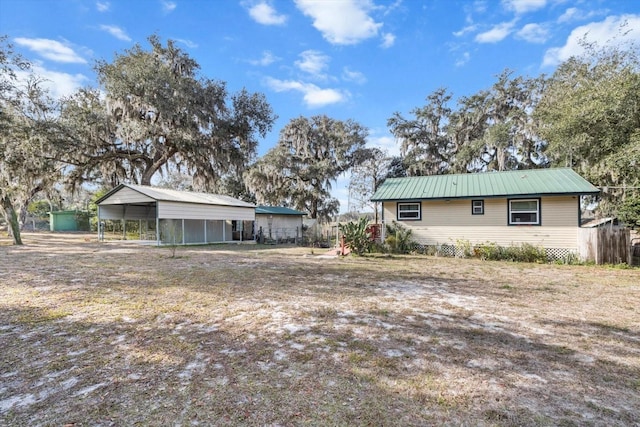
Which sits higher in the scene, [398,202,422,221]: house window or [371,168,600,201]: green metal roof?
[371,168,600,201]: green metal roof

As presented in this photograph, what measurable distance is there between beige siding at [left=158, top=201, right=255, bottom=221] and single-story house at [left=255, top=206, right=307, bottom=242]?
1.06 meters

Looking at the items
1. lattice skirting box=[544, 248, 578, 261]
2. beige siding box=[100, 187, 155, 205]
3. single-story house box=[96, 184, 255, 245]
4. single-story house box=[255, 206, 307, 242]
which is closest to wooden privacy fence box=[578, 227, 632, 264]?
lattice skirting box=[544, 248, 578, 261]

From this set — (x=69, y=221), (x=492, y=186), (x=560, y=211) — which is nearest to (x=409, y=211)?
(x=492, y=186)

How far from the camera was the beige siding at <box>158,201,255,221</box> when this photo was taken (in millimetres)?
15319

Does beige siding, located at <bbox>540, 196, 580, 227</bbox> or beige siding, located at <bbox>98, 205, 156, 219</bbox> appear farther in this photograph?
beige siding, located at <bbox>98, 205, 156, 219</bbox>

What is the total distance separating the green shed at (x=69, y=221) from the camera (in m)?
30.0

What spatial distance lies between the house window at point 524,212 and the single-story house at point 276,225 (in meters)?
11.6

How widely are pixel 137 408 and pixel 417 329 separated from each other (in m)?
3.11

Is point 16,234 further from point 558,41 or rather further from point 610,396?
point 558,41

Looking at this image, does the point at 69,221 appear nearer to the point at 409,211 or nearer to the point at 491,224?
the point at 409,211

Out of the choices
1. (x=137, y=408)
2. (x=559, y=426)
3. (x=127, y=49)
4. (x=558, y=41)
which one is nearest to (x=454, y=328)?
(x=559, y=426)

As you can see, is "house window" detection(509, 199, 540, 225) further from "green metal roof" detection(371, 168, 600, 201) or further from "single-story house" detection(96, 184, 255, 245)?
"single-story house" detection(96, 184, 255, 245)

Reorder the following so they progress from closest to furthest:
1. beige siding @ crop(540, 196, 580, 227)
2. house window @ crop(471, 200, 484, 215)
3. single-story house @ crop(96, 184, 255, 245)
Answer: beige siding @ crop(540, 196, 580, 227) < house window @ crop(471, 200, 484, 215) < single-story house @ crop(96, 184, 255, 245)

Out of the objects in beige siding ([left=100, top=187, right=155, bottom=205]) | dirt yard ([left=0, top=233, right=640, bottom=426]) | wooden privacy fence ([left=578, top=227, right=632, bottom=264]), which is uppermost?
beige siding ([left=100, top=187, right=155, bottom=205])
